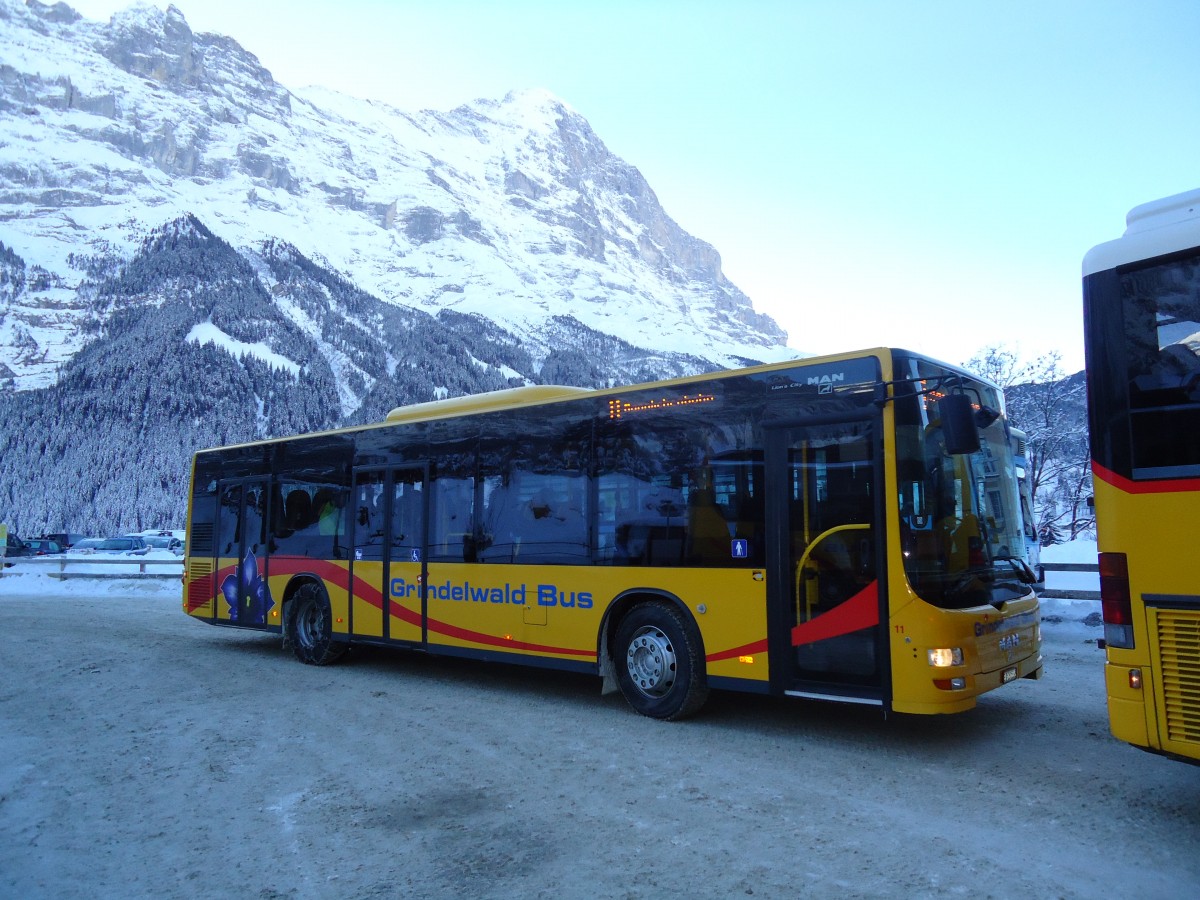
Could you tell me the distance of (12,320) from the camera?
141375 millimetres

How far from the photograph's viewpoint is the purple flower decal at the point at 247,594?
37.4 ft

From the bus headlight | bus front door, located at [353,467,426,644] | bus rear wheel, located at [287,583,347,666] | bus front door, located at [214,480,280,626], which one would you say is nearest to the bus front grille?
the bus headlight

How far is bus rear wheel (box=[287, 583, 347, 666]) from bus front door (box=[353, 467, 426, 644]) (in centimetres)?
69

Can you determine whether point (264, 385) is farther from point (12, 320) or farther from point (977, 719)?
point (977, 719)

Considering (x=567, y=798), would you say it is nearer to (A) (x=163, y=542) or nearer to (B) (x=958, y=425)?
(B) (x=958, y=425)

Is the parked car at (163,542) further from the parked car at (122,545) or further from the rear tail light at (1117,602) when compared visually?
the rear tail light at (1117,602)

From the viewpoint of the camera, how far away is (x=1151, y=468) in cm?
427

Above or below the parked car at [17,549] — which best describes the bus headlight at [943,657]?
Result: below

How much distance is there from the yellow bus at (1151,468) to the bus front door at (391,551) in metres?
6.84

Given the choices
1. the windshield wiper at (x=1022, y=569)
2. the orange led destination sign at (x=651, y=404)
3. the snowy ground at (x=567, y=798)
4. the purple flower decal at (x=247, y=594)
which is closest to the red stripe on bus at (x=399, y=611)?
the purple flower decal at (x=247, y=594)

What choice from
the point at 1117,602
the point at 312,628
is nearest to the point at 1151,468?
the point at 1117,602

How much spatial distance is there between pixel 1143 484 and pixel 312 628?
946cm

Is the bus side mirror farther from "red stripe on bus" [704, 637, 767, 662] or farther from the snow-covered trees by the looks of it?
the snow-covered trees

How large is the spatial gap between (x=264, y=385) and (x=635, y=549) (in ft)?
359
